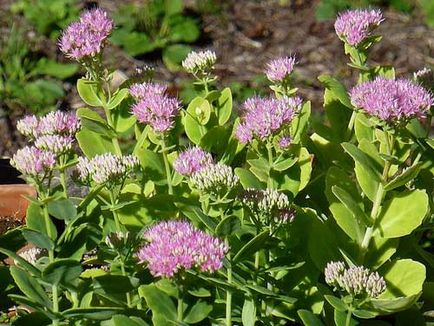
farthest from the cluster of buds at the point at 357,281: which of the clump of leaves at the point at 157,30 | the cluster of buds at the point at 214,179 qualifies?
the clump of leaves at the point at 157,30

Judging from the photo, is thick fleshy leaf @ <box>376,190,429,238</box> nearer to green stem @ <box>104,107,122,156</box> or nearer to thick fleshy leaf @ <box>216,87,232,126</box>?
thick fleshy leaf @ <box>216,87,232,126</box>

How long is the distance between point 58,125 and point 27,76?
8.70 feet

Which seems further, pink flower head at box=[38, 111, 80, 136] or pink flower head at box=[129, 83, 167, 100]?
pink flower head at box=[129, 83, 167, 100]

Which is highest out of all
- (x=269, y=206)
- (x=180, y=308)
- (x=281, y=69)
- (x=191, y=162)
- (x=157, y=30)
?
(x=157, y=30)

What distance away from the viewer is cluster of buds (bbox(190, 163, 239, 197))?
183 cm

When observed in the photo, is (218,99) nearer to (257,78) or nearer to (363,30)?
(363,30)

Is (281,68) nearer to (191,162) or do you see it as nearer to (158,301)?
(191,162)

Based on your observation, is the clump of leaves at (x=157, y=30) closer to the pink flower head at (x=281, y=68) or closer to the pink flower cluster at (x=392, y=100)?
the pink flower head at (x=281, y=68)

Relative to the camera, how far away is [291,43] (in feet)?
17.0

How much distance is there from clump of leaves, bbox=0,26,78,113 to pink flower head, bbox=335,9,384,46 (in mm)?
2379

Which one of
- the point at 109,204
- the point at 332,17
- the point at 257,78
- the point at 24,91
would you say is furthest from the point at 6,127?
the point at 109,204

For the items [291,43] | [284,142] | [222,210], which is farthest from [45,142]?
[291,43]

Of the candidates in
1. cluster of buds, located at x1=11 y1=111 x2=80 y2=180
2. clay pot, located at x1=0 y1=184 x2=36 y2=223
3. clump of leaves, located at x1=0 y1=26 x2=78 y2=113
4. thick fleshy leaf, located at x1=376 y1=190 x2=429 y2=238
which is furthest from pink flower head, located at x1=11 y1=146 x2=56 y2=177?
clump of leaves, located at x1=0 y1=26 x2=78 y2=113

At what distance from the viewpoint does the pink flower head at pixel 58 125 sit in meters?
1.98
